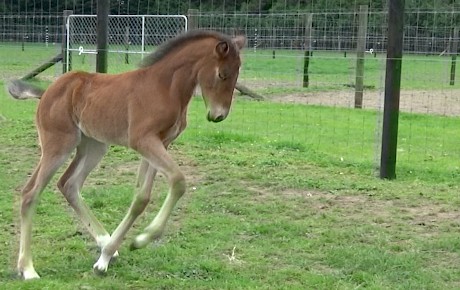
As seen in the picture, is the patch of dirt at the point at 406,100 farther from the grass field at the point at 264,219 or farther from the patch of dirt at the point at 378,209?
the patch of dirt at the point at 378,209

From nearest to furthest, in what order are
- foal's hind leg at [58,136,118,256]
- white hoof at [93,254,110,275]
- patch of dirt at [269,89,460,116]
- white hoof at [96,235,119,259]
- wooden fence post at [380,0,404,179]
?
white hoof at [93,254,110,275] < white hoof at [96,235,119,259] < foal's hind leg at [58,136,118,256] < wooden fence post at [380,0,404,179] < patch of dirt at [269,89,460,116]

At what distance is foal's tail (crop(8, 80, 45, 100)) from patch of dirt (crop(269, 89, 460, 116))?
10295 millimetres

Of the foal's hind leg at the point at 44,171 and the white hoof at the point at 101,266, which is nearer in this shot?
the white hoof at the point at 101,266

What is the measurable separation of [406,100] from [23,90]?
520 inches

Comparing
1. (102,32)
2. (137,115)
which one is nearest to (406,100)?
(102,32)

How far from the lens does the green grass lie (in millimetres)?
5102

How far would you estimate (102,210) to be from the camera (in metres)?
6.82

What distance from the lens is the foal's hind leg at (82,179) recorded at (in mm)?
5418

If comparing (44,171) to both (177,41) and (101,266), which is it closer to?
(101,266)

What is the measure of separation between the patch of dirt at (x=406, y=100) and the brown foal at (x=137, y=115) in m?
10.5

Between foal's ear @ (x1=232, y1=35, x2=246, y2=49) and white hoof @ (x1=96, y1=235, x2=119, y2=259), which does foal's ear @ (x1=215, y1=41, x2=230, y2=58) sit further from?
white hoof @ (x1=96, y1=235, x2=119, y2=259)

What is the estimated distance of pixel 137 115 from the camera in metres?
4.98

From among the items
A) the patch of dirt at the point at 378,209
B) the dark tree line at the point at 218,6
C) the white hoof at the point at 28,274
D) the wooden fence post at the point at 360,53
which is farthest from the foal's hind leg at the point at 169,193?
the dark tree line at the point at 218,6

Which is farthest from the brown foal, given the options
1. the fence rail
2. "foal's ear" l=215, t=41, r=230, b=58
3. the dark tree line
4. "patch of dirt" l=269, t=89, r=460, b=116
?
the dark tree line
